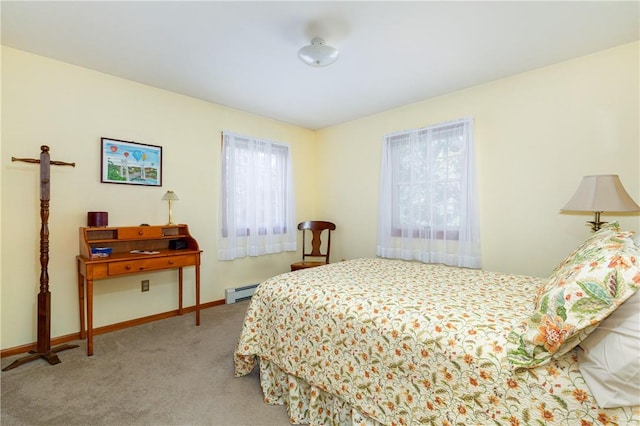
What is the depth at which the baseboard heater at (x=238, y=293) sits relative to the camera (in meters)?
3.72

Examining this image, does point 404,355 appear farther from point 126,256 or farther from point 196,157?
point 196,157

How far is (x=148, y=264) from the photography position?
2723 millimetres

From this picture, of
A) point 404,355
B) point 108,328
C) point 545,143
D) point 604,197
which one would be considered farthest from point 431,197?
point 108,328

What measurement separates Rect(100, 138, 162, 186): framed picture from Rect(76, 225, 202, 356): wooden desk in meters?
0.51

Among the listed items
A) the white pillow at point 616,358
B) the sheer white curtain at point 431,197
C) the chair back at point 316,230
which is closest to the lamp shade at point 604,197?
the sheer white curtain at point 431,197

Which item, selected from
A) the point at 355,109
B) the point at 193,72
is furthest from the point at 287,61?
the point at 355,109

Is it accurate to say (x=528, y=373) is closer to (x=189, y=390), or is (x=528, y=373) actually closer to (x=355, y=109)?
(x=189, y=390)

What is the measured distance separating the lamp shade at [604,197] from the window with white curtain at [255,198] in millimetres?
3162

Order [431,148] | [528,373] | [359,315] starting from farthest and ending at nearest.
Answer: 1. [431,148]
2. [359,315]
3. [528,373]

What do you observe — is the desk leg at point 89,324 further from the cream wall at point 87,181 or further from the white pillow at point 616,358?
the white pillow at point 616,358

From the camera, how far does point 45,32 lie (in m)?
2.20

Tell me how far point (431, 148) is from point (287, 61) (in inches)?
71.8

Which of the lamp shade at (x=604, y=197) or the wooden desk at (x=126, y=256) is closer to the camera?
the lamp shade at (x=604, y=197)

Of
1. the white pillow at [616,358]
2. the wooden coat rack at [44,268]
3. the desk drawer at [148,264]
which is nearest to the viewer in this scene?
the white pillow at [616,358]
